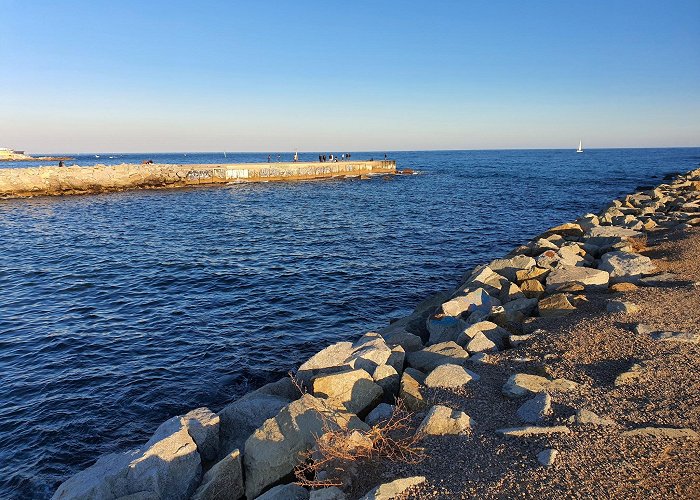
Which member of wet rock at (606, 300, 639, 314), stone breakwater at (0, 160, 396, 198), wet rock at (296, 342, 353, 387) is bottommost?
wet rock at (296, 342, 353, 387)

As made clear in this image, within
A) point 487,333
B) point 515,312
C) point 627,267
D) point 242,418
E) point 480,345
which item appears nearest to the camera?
point 242,418

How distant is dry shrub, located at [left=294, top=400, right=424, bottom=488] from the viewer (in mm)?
4766

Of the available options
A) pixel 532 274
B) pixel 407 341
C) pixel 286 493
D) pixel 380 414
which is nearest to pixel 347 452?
pixel 286 493

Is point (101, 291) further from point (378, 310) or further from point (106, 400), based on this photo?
point (378, 310)

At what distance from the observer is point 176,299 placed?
15.5 m

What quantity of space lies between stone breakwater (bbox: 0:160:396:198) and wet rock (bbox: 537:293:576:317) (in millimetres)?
52933

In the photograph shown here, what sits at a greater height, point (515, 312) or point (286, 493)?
point (515, 312)

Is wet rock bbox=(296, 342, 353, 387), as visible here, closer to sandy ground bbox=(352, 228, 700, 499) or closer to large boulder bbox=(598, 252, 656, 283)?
sandy ground bbox=(352, 228, 700, 499)

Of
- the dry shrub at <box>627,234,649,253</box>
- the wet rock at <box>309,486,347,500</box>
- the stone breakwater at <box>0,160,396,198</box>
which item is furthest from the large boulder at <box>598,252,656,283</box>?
the stone breakwater at <box>0,160,396,198</box>

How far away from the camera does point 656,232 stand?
53.8ft

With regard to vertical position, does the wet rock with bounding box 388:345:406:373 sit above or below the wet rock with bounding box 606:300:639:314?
below

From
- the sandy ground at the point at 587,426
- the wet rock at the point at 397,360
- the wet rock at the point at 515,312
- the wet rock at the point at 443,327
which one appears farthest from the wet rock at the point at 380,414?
the wet rock at the point at 515,312

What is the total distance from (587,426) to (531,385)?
1012 millimetres

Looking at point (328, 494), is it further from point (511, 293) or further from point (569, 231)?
point (569, 231)
